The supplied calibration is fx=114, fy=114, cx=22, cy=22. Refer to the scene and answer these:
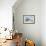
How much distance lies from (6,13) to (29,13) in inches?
69.8

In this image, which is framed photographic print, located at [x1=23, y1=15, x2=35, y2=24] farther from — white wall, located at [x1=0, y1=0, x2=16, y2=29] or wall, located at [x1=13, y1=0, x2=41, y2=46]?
white wall, located at [x1=0, y1=0, x2=16, y2=29]

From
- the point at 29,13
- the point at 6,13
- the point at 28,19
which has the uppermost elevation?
the point at 29,13

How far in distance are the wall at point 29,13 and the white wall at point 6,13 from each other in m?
1.50

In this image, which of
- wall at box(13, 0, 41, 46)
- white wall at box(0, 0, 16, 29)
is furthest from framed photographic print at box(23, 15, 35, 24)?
white wall at box(0, 0, 16, 29)

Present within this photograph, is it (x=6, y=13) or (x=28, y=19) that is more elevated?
(x=6, y=13)

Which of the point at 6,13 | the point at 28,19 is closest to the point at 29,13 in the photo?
the point at 28,19

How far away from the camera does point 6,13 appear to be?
13.9 feet

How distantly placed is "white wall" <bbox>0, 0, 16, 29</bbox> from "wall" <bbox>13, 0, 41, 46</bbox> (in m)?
1.50

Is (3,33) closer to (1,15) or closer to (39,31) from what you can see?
(1,15)

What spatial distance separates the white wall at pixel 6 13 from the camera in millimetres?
4191

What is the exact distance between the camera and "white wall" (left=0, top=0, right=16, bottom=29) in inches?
165

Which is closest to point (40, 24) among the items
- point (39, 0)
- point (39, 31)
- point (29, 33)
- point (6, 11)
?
point (39, 31)

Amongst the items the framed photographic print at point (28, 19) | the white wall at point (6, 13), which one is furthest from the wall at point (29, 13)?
the white wall at point (6, 13)

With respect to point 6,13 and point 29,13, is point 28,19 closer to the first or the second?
point 29,13
